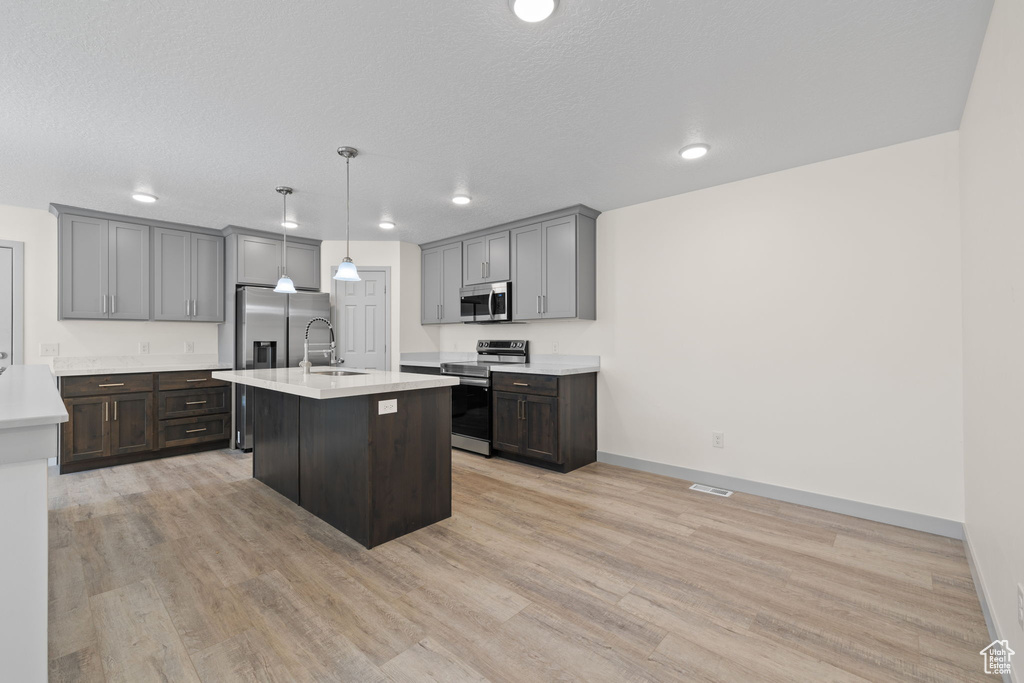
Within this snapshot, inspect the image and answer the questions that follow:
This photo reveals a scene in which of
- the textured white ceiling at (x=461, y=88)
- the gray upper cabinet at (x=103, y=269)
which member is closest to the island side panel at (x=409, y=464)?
the textured white ceiling at (x=461, y=88)

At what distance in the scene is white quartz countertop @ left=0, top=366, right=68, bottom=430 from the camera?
1136 mm

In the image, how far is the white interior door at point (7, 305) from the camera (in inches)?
162

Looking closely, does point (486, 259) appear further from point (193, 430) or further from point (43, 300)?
point (43, 300)

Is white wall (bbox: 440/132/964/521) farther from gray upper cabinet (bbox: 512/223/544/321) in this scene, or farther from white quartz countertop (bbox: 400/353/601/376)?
gray upper cabinet (bbox: 512/223/544/321)

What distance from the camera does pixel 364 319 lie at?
5.58 meters

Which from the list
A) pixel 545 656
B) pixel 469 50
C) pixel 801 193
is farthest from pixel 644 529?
pixel 469 50

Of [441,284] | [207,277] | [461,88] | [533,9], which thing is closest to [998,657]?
[533,9]

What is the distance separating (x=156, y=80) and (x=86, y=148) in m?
1.25

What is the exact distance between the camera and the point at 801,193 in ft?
10.5

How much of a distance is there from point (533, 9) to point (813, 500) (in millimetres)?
3392

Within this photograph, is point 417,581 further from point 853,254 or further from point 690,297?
point 853,254

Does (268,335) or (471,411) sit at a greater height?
(268,335)

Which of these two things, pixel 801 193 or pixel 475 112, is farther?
pixel 801 193

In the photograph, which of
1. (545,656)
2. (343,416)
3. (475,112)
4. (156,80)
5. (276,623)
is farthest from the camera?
(343,416)
